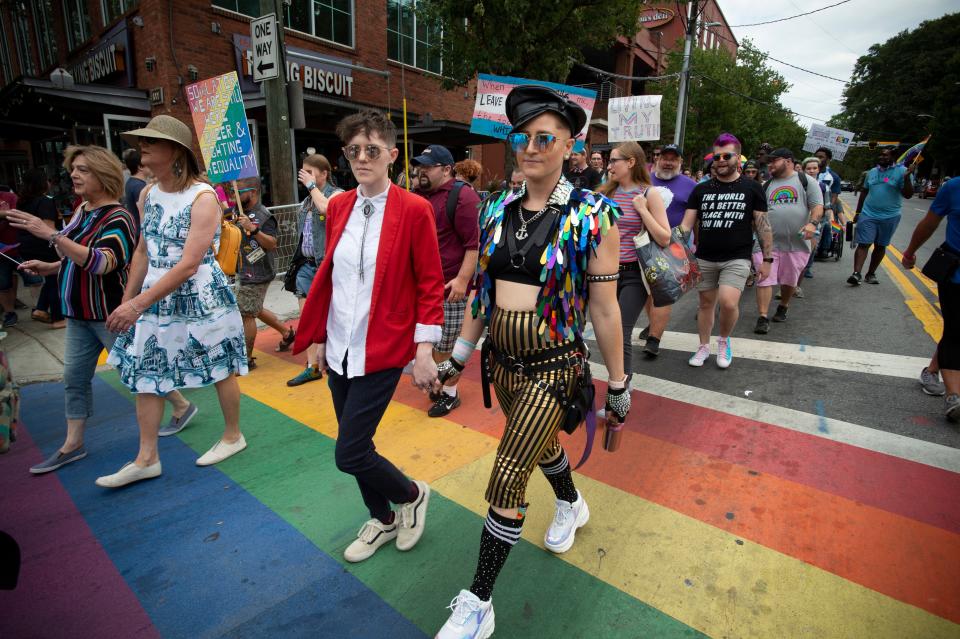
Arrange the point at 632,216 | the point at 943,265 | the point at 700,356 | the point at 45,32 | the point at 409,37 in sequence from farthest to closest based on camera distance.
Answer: the point at 409,37, the point at 45,32, the point at 700,356, the point at 632,216, the point at 943,265

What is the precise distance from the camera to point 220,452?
3561mm

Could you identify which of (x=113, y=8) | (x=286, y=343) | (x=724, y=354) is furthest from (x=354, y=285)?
(x=113, y=8)

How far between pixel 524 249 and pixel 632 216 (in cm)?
249

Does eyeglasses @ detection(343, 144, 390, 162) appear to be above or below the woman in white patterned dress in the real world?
above

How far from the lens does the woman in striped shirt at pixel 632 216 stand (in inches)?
159

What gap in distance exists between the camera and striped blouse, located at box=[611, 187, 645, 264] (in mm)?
4238

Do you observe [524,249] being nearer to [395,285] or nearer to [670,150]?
[395,285]

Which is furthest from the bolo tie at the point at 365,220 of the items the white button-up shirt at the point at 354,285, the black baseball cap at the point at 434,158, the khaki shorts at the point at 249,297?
the khaki shorts at the point at 249,297

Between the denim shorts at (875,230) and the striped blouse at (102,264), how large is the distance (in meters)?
9.82

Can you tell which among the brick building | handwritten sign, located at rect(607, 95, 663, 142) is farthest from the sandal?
handwritten sign, located at rect(607, 95, 663, 142)

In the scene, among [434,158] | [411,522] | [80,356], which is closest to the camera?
[411,522]

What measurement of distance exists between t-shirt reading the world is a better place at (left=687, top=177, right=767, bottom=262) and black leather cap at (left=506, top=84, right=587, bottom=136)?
3.47 m

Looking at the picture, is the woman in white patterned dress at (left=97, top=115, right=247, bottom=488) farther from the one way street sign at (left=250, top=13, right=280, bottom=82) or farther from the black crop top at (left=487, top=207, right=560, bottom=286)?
the one way street sign at (left=250, top=13, right=280, bottom=82)

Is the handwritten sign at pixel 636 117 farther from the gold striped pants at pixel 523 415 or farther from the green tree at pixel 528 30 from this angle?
the gold striped pants at pixel 523 415
